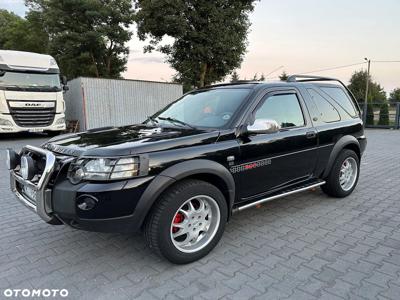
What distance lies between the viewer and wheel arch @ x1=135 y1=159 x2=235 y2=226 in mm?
2668

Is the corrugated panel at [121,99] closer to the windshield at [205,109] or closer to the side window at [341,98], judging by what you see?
the windshield at [205,109]

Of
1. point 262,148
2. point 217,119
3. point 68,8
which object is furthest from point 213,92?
point 68,8

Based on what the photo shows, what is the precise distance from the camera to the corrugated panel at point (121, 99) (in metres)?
15.9

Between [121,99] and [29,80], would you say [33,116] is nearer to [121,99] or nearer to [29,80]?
[29,80]

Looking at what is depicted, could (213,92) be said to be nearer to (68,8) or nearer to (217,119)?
(217,119)

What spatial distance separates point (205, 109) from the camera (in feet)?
12.6

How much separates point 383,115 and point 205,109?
64.8 feet

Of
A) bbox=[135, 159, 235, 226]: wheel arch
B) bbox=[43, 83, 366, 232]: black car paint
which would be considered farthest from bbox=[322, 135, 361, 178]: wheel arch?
bbox=[135, 159, 235, 226]: wheel arch

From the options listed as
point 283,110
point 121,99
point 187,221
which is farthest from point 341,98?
point 121,99

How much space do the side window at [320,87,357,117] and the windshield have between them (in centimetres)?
171

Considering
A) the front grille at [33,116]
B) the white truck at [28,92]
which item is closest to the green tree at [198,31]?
the white truck at [28,92]

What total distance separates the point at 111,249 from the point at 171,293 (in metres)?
1.06

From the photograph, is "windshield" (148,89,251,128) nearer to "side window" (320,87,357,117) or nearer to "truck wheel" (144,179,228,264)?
"truck wheel" (144,179,228,264)

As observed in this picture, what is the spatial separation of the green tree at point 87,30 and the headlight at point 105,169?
24.2 m
